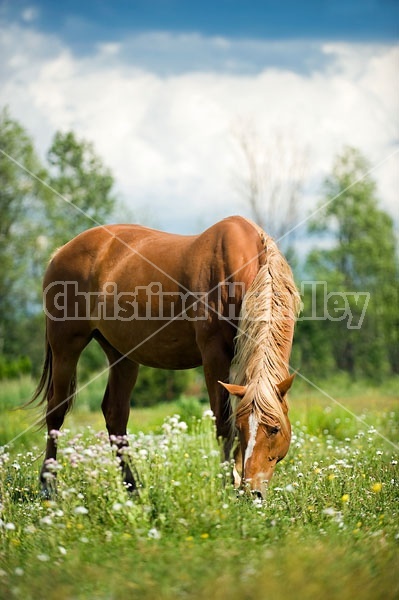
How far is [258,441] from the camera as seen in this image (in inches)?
171

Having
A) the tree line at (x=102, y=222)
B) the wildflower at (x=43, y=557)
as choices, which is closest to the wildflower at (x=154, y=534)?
the wildflower at (x=43, y=557)

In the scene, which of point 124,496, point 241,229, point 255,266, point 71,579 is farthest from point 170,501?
point 241,229

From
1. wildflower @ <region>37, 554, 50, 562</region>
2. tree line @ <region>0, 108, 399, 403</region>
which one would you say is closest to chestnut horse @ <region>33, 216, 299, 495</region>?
wildflower @ <region>37, 554, 50, 562</region>

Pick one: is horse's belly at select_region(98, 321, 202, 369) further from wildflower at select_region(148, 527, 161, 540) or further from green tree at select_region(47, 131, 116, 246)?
green tree at select_region(47, 131, 116, 246)

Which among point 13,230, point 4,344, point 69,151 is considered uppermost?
point 69,151

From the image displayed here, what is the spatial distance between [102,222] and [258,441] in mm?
24140

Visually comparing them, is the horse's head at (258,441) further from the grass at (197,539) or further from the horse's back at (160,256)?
the horse's back at (160,256)

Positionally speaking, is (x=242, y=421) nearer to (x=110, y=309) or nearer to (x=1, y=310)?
(x=110, y=309)

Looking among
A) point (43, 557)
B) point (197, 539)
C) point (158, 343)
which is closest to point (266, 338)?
point (158, 343)

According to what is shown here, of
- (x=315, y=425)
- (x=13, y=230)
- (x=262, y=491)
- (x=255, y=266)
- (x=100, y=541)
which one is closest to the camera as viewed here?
(x=100, y=541)

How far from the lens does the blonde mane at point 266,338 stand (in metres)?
4.44

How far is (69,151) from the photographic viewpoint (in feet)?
96.3

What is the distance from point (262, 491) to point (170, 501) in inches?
31.4

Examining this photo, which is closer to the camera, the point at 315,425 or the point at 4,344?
the point at 315,425
